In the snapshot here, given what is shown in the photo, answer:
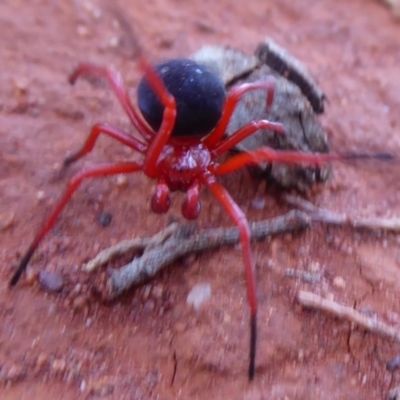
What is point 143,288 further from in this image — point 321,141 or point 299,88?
point 299,88

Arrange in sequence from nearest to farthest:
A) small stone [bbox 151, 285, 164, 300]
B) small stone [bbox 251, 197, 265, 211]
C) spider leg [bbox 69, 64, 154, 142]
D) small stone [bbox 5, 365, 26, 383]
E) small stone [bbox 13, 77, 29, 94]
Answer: small stone [bbox 5, 365, 26, 383]
small stone [bbox 151, 285, 164, 300]
spider leg [bbox 69, 64, 154, 142]
small stone [bbox 251, 197, 265, 211]
small stone [bbox 13, 77, 29, 94]

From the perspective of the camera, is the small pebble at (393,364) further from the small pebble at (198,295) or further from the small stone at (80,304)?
the small stone at (80,304)

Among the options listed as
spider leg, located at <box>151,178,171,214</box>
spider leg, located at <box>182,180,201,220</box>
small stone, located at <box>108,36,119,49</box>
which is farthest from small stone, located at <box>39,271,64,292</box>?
small stone, located at <box>108,36,119,49</box>

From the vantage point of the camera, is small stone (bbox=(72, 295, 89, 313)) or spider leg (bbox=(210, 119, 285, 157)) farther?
spider leg (bbox=(210, 119, 285, 157))

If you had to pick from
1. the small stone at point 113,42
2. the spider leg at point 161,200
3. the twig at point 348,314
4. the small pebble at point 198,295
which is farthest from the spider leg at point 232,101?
the small stone at point 113,42

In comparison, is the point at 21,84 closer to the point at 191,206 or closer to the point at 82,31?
the point at 82,31

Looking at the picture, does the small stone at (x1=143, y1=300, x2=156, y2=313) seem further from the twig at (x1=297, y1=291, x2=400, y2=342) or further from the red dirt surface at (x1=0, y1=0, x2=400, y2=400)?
the twig at (x1=297, y1=291, x2=400, y2=342)
